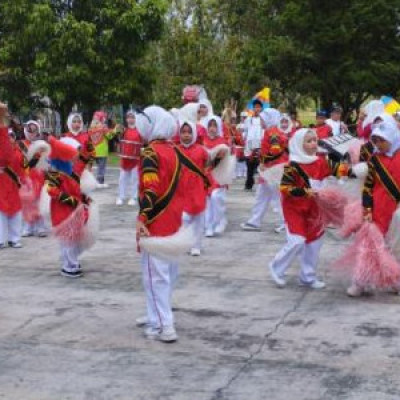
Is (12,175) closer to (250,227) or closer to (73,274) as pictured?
(73,274)

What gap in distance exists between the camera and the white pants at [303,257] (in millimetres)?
7250

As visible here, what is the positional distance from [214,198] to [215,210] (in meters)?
0.17

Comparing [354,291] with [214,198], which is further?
[214,198]

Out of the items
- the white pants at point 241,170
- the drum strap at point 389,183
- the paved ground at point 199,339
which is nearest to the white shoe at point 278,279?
the paved ground at point 199,339

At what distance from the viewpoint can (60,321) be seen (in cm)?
625

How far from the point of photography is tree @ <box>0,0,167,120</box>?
21.7 meters

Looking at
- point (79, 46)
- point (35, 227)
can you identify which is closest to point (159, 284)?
point (35, 227)

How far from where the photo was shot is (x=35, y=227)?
10469mm

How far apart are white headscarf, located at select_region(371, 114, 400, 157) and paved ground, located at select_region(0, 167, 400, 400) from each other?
1.37m

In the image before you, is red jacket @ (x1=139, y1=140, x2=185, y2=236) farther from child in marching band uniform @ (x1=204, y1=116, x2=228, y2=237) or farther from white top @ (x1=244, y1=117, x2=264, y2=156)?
white top @ (x1=244, y1=117, x2=264, y2=156)

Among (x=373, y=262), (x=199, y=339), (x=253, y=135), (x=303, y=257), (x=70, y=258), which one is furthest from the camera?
(x=253, y=135)

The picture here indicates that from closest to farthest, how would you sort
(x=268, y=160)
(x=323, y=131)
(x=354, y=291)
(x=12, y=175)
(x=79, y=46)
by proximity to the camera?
(x=354, y=291) < (x=12, y=175) < (x=268, y=160) < (x=323, y=131) < (x=79, y=46)

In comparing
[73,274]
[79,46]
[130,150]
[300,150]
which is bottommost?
[73,274]

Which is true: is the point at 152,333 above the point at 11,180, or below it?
below
